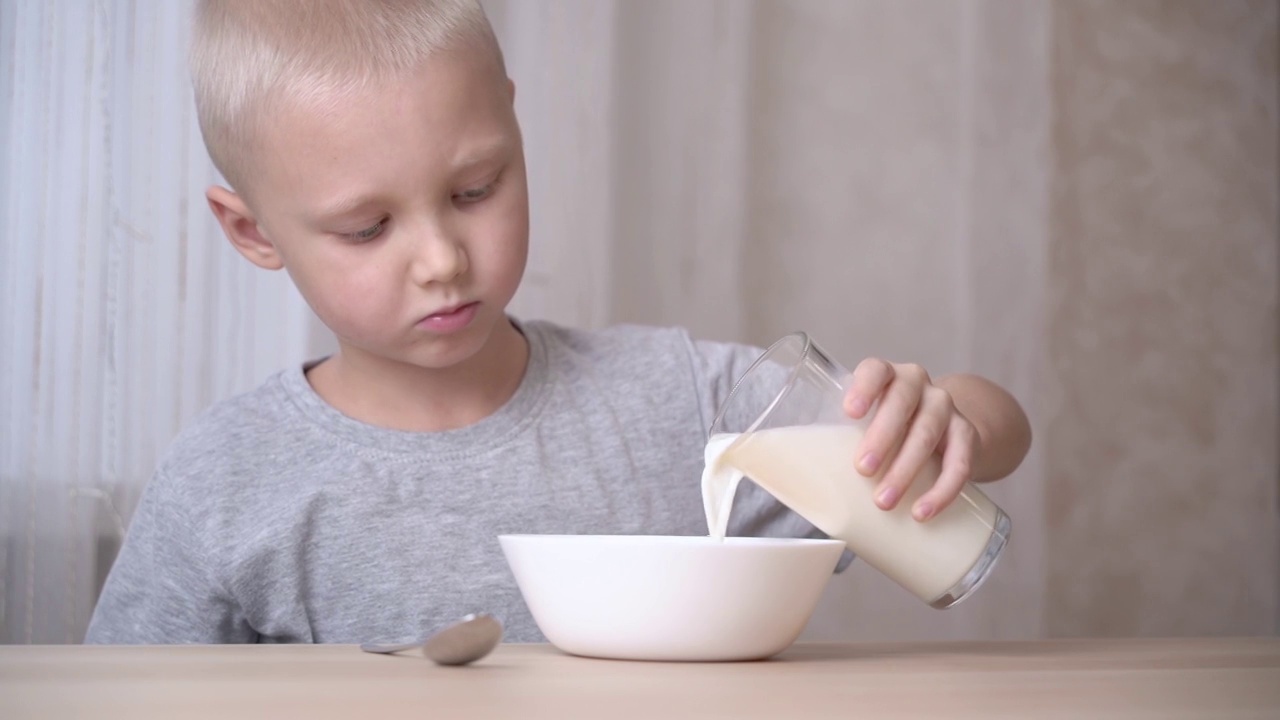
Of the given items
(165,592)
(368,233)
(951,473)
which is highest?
(368,233)

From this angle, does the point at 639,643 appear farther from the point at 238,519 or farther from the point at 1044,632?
the point at 1044,632

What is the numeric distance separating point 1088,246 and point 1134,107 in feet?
1.02

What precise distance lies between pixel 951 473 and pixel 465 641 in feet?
1.12

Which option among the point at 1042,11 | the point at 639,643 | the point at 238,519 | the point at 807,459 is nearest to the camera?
the point at 639,643

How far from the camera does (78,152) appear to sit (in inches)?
59.6

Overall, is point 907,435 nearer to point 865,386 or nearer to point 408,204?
point 865,386

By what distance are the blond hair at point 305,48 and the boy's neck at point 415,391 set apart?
0.23 meters

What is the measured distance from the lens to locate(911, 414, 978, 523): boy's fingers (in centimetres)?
80

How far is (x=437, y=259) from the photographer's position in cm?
100

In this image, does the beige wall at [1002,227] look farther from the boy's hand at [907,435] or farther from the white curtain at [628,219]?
the boy's hand at [907,435]

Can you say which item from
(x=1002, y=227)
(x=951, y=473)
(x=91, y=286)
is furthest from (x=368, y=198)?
(x=1002, y=227)

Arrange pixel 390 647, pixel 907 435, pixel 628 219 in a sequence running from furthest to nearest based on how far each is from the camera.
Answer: pixel 628 219, pixel 907 435, pixel 390 647

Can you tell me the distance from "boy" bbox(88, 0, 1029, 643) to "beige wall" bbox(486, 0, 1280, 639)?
53 centimetres

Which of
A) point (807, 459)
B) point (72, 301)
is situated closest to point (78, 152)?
point (72, 301)
